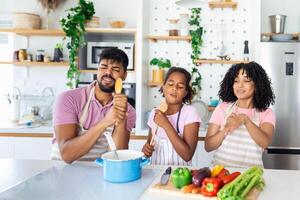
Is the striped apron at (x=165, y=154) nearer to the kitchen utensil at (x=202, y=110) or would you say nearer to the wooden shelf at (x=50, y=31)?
the kitchen utensil at (x=202, y=110)

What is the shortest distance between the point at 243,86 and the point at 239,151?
1.16 feet

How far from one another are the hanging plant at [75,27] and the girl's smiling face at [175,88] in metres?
1.55

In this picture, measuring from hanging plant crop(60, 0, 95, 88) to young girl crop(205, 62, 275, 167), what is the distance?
5.43 ft

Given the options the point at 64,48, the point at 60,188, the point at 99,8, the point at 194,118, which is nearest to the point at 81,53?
the point at 64,48

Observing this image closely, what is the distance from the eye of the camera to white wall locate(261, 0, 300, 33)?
3.21 meters

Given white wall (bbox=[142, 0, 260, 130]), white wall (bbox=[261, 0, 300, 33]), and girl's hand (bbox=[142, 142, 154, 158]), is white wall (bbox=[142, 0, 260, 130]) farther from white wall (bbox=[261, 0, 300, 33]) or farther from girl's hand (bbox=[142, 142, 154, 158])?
girl's hand (bbox=[142, 142, 154, 158])

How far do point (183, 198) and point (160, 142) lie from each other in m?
0.63

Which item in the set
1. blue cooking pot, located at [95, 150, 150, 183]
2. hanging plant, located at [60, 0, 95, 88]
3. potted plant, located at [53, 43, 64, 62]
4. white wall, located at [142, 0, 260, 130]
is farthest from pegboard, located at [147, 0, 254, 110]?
blue cooking pot, located at [95, 150, 150, 183]

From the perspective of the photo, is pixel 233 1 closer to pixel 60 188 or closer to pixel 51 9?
pixel 51 9

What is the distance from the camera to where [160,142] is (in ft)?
5.35

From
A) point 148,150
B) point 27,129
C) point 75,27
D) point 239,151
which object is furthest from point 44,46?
point 239,151

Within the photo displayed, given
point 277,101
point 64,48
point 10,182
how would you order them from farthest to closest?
point 64,48
point 277,101
point 10,182

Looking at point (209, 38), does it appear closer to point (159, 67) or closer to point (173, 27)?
point (173, 27)

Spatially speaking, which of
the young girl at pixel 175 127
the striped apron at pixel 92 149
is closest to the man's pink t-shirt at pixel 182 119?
the young girl at pixel 175 127
